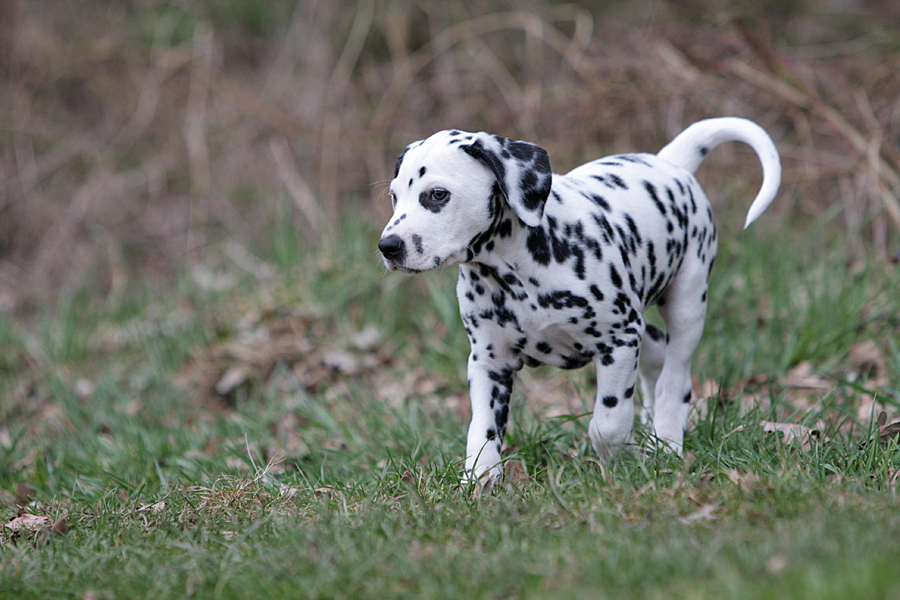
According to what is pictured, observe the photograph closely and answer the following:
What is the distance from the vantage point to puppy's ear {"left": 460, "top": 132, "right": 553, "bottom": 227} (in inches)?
121

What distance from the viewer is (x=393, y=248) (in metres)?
2.98

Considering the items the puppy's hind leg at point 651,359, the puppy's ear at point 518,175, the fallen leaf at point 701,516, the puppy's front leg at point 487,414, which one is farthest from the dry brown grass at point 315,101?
the fallen leaf at point 701,516

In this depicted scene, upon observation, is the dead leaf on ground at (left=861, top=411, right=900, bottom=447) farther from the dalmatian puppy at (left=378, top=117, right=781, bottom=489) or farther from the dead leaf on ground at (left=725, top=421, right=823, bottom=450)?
the dalmatian puppy at (left=378, top=117, right=781, bottom=489)

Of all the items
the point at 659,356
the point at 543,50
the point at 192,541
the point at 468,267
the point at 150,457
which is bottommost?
the point at 150,457

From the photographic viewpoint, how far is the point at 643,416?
13.9 ft

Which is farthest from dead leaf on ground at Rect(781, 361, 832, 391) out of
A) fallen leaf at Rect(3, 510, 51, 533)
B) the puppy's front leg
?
fallen leaf at Rect(3, 510, 51, 533)

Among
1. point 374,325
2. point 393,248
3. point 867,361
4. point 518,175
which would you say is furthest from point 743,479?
point 374,325

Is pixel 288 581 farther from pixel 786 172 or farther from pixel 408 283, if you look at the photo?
pixel 786 172

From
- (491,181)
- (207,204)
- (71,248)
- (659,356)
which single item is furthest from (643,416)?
(71,248)

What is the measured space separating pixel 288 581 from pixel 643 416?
2250 millimetres

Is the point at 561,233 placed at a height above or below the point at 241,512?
above

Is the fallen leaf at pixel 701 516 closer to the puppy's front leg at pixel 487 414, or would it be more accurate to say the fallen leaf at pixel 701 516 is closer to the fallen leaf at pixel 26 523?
the puppy's front leg at pixel 487 414

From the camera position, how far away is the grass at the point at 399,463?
2457 millimetres

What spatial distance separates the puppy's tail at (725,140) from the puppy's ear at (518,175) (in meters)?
1.08
